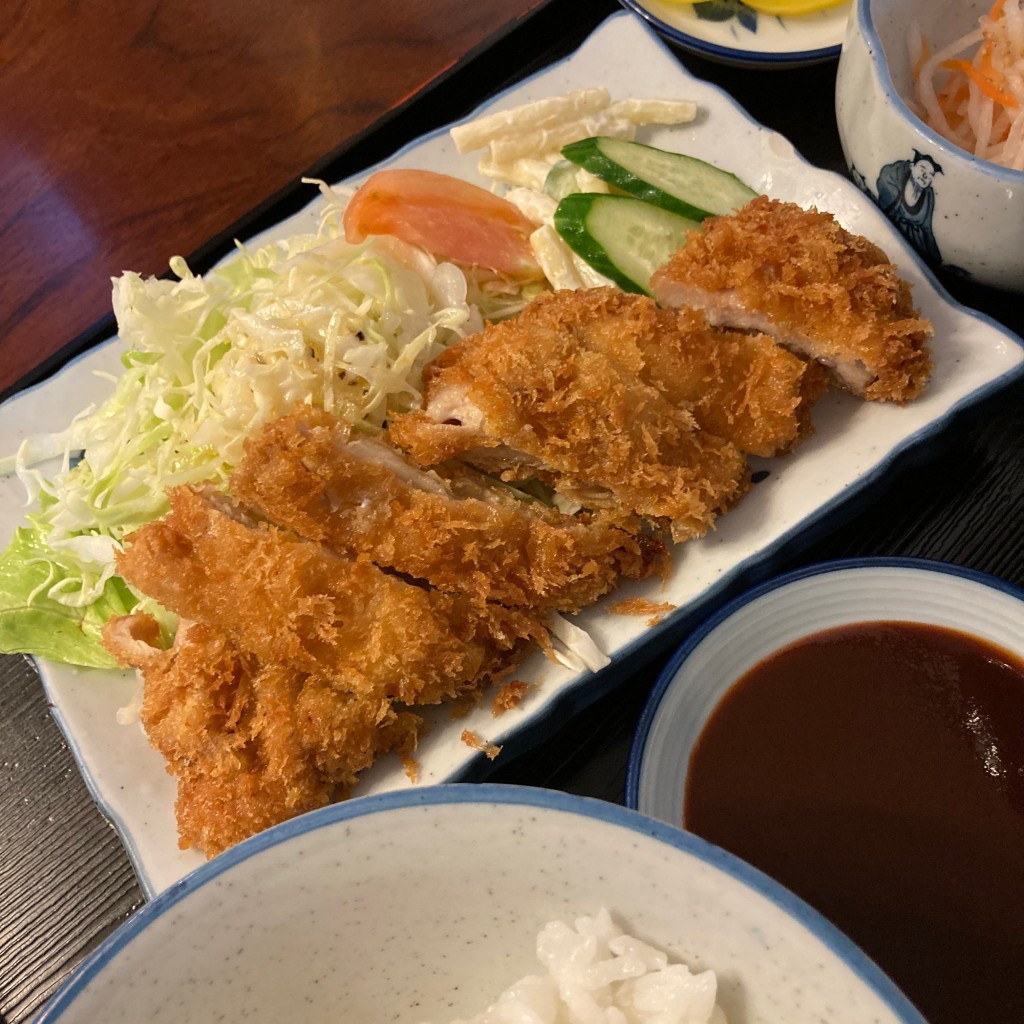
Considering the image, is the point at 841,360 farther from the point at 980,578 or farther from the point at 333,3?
the point at 333,3

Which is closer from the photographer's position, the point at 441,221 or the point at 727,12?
the point at 441,221

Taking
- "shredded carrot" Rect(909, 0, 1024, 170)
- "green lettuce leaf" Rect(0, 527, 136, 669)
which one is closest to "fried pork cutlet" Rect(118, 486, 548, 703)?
"green lettuce leaf" Rect(0, 527, 136, 669)

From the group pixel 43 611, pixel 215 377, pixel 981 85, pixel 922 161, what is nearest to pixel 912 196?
pixel 922 161

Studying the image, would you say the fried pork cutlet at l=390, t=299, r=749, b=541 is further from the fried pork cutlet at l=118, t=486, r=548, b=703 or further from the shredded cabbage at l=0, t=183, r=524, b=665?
the fried pork cutlet at l=118, t=486, r=548, b=703

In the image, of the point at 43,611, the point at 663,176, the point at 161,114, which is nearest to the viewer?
the point at 43,611

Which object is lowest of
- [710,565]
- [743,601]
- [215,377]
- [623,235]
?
[710,565]

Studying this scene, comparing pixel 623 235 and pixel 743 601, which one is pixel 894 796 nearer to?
pixel 743 601
